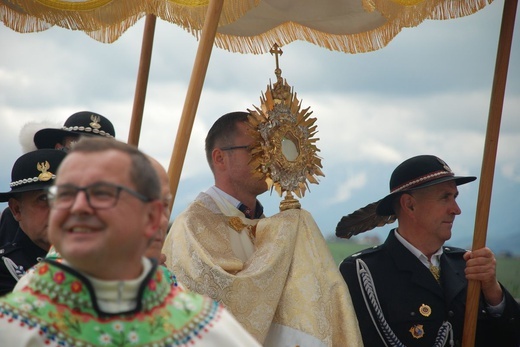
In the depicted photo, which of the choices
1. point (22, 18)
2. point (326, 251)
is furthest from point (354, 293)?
point (22, 18)

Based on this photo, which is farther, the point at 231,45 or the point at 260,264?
the point at 231,45

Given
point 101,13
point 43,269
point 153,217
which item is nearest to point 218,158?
point 101,13

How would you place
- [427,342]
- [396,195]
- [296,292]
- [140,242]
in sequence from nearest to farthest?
[140,242]
[296,292]
[427,342]
[396,195]

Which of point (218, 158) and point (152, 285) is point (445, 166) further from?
point (152, 285)

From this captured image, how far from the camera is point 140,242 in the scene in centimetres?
255

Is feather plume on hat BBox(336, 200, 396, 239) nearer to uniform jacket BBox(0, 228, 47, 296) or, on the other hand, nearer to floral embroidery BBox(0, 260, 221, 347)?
uniform jacket BBox(0, 228, 47, 296)

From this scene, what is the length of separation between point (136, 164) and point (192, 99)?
1897mm

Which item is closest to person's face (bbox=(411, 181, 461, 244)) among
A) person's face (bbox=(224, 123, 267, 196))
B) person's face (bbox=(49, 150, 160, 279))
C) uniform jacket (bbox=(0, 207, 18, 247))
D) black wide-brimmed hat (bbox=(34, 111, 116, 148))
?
person's face (bbox=(224, 123, 267, 196))

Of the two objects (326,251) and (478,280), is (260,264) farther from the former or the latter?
(478,280)

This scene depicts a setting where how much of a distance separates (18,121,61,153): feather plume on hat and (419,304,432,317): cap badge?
2510 millimetres

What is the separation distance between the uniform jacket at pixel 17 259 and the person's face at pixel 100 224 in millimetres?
2015

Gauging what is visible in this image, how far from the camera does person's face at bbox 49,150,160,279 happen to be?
2.44 meters

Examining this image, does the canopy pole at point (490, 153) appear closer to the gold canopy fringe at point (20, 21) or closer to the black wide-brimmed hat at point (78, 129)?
the black wide-brimmed hat at point (78, 129)

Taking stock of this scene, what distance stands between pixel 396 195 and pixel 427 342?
103 cm
